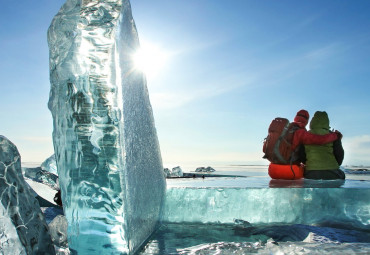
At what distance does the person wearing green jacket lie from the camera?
16.1 feet

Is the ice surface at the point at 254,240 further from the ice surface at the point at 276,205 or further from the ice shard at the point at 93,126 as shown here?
the ice shard at the point at 93,126

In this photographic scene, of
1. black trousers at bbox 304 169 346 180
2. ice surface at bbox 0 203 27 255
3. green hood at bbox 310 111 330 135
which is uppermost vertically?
green hood at bbox 310 111 330 135

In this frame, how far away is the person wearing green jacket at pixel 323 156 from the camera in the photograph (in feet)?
16.1

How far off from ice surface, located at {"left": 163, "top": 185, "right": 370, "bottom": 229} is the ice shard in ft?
3.65

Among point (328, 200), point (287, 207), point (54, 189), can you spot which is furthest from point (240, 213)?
point (54, 189)

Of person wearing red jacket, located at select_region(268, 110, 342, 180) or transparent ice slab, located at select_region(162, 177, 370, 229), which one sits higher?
person wearing red jacket, located at select_region(268, 110, 342, 180)

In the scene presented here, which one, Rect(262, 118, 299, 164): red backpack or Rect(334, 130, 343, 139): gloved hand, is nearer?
Rect(334, 130, 343, 139): gloved hand

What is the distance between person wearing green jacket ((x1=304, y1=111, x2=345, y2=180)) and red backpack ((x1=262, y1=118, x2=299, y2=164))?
0.96 feet

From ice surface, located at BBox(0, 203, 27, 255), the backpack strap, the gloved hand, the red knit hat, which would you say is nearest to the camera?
ice surface, located at BBox(0, 203, 27, 255)

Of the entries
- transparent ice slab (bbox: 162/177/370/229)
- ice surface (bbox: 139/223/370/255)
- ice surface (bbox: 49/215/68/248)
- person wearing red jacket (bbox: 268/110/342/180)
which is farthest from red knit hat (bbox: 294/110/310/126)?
ice surface (bbox: 49/215/68/248)

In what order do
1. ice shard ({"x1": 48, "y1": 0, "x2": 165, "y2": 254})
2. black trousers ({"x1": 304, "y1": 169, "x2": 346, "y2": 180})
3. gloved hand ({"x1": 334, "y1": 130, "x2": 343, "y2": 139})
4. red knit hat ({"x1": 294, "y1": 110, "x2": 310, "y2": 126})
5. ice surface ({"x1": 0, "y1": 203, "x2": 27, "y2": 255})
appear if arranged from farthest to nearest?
1. red knit hat ({"x1": 294, "y1": 110, "x2": 310, "y2": 126})
2. gloved hand ({"x1": 334, "y1": 130, "x2": 343, "y2": 139})
3. black trousers ({"x1": 304, "y1": 169, "x2": 346, "y2": 180})
4. ice shard ({"x1": 48, "y1": 0, "x2": 165, "y2": 254})
5. ice surface ({"x1": 0, "y1": 203, "x2": 27, "y2": 255})

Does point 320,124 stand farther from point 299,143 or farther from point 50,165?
point 50,165

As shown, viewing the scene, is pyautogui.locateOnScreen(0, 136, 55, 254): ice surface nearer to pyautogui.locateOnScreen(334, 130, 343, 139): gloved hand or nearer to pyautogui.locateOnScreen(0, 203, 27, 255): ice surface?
pyautogui.locateOnScreen(0, 203, 27, 255): ice surface

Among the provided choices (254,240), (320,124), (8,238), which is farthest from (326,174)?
(8,238)
